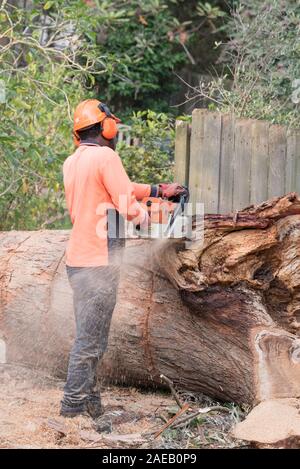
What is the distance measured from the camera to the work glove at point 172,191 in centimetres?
580

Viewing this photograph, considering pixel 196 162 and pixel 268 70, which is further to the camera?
pixel 268 70

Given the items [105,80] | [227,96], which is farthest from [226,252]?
[105,80]

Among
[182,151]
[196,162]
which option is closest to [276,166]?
[196,162]

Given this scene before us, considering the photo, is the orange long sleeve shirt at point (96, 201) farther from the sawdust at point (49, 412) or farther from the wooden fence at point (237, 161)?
the wooden fence at point (237, 161)

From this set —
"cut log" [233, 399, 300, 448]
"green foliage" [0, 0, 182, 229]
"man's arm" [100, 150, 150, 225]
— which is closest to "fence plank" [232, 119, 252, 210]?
"green foliage" [0, 0, 182, 229]

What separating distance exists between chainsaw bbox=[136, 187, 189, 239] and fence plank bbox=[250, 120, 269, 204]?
2510mm

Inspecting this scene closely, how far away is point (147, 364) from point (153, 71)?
888 cm

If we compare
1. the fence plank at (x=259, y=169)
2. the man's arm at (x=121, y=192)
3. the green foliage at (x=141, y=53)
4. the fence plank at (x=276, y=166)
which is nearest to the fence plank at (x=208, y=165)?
the fence plank at (x=259, y=169)

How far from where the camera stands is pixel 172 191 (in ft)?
19.1

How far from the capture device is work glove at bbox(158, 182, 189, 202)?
5.80 m

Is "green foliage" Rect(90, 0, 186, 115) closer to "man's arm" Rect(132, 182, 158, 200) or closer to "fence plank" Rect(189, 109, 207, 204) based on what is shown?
"fence plank" Rect(189, 109, 207, 204)

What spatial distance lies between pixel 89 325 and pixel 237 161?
126 inches

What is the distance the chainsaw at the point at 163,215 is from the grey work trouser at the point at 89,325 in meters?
0.36

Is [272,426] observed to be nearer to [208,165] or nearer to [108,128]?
[108,128]
